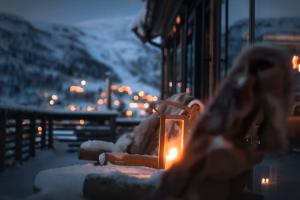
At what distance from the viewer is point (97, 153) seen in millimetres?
6613

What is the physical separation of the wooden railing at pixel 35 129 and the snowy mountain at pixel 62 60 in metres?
35.3

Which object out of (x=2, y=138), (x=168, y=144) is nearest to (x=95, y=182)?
(x=168, y=144)

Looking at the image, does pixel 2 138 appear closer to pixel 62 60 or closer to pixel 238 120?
pixel 238 120

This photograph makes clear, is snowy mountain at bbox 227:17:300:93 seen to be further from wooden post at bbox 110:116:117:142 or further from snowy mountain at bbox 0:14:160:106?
snowy mountain at bbox 0:14:160:106

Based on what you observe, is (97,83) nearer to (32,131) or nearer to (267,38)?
(32,131)

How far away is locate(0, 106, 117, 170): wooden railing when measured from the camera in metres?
9.05

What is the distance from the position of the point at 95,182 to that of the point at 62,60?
7147 cm

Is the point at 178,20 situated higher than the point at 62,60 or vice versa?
the point at 62,60

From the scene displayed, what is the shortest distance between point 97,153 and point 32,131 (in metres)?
5.37

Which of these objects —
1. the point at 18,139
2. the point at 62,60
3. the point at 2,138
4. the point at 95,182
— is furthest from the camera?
the point at 62,60

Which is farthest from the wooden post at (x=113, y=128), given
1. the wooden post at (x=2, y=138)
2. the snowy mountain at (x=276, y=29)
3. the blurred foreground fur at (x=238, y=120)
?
the blurred foreground fur at (x=238, y=120)

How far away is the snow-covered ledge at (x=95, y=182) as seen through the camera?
398cm

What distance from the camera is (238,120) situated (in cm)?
163

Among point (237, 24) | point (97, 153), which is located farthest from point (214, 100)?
point (97, 153)
